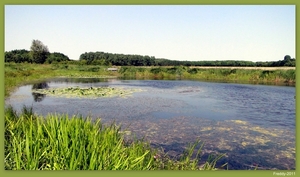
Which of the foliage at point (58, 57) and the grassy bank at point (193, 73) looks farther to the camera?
the grassy bank at point (193, 73)

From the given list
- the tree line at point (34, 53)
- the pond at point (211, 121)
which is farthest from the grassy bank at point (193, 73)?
the tree line at point (34, 53)

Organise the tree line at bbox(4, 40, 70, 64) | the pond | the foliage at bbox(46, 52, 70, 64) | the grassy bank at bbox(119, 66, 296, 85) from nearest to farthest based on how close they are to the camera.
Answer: the pond → the tree line at bbox(4, 40, 70, 64) → the foliage at bbox(46, 52, 70, 64) → the grassy bank at bbox(119, 66, 296, 85)

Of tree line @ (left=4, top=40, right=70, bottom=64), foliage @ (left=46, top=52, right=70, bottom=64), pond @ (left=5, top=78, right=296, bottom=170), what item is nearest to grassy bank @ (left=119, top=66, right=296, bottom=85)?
pond @ (left=5, top=78, right=296, bottom=170)

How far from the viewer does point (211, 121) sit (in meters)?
6.30

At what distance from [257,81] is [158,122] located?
10.0 metres

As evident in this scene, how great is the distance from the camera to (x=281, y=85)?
1106cm

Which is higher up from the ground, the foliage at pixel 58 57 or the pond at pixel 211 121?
the foliage at pixel 58 57

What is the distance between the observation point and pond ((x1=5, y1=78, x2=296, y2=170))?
4379mm

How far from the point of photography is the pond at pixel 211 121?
438 centimetres

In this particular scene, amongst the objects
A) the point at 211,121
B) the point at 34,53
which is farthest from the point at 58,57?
the point at 211,121

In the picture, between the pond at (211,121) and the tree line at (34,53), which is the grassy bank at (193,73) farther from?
the tree line at (34,53)

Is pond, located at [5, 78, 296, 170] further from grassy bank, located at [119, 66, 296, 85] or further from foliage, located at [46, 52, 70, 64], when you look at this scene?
grassy bank, located at [119, 66, 296, 85]
